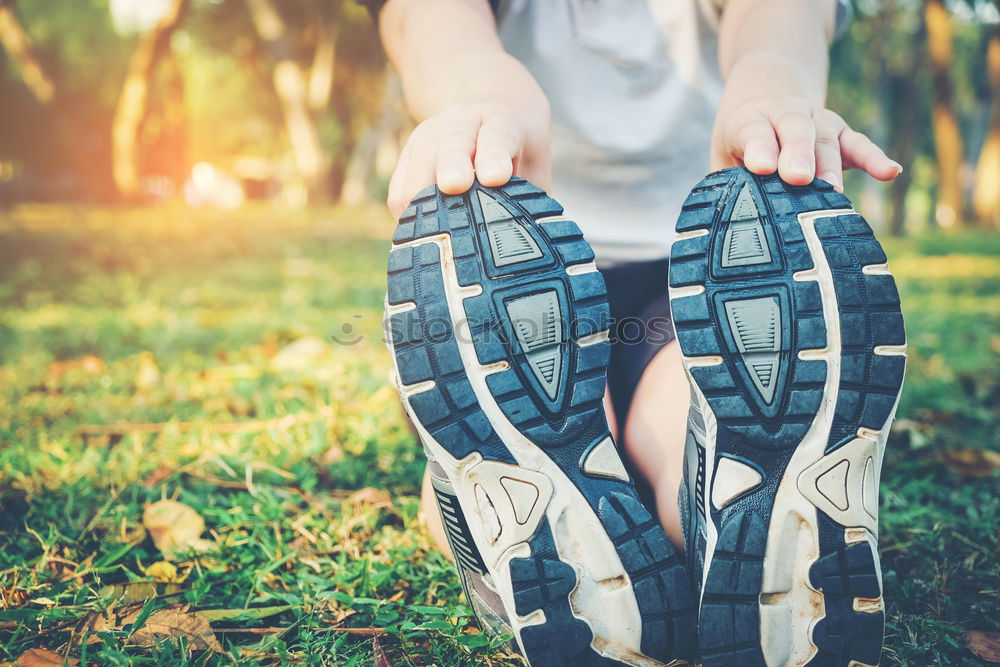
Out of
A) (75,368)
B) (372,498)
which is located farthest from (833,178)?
(75,368)

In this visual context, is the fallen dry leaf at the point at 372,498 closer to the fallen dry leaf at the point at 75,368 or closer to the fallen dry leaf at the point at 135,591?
the fallen dry leaf at the point at 135,591

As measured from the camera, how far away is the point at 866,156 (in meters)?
1.18

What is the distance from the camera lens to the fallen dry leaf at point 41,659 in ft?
3.79

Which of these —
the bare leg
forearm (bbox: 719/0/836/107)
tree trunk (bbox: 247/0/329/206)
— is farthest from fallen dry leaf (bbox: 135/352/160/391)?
tree trunk (bbox: 247/0/329/206)

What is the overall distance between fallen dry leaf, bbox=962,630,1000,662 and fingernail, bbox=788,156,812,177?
790mm

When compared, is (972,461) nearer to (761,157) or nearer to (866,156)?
(866,156)

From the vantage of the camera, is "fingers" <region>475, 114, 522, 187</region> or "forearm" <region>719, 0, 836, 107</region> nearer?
"fingers" <region>475, 114, 522, 187</region>

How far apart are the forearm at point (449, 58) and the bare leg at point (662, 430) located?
607 millimetres

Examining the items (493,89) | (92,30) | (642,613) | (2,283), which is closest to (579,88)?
(493,89)

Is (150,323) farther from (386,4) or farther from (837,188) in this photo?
(837,188)

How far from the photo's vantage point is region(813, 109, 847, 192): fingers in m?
1.18

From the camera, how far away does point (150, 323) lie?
3.78 m

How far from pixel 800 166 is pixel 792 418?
0.37 meters

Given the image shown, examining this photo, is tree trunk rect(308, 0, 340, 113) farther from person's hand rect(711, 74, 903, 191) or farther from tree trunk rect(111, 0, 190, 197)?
person's hand rect(711, 74, 903, 191)
